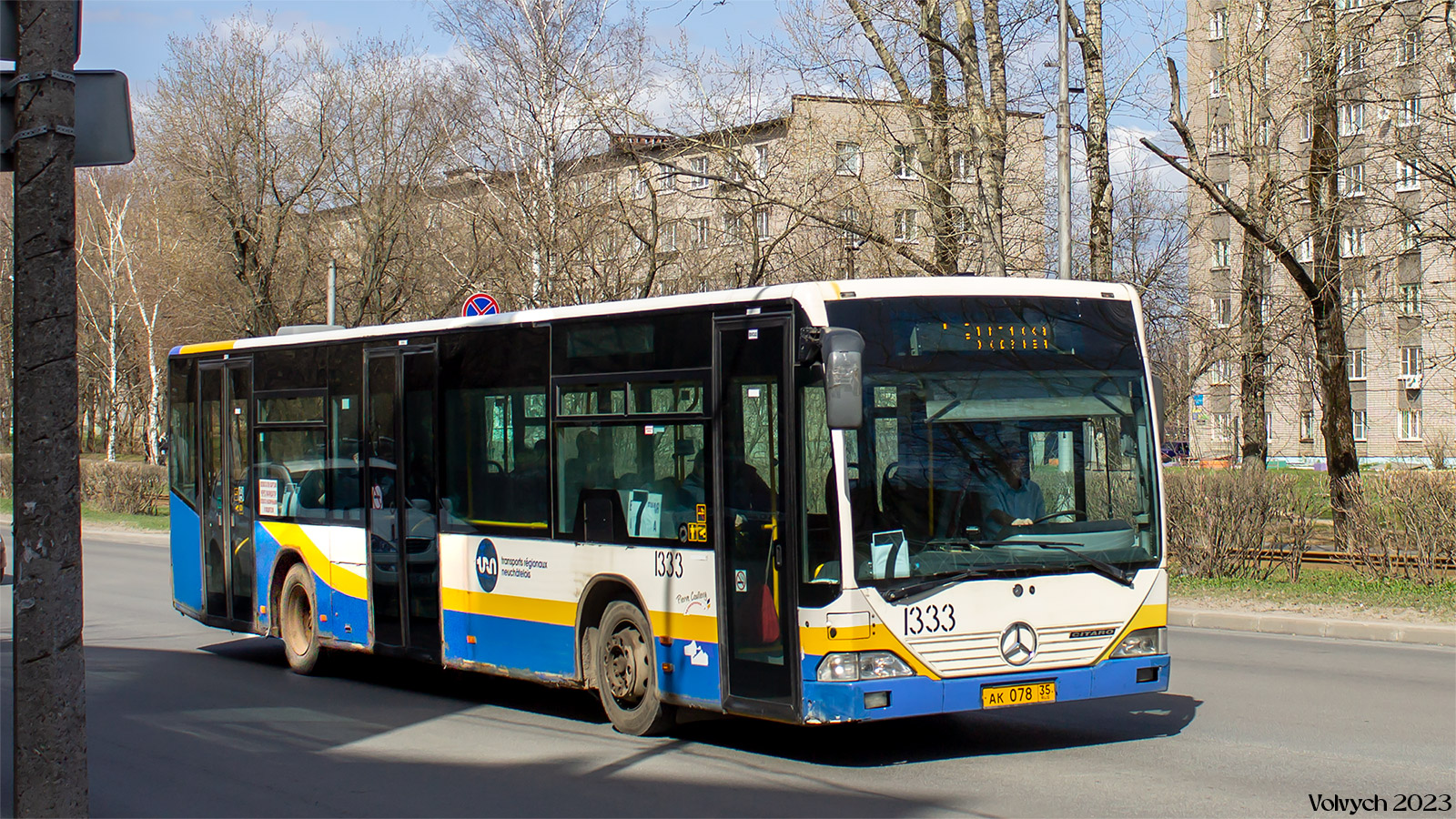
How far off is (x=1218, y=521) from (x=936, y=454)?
10709 millimetres

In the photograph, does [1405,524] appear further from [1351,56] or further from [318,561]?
[318,561]

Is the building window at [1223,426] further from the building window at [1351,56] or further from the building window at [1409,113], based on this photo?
the building window at [1351,56]

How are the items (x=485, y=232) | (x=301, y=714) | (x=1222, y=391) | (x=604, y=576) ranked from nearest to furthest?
(x=604, y=576), (x=301, y=714), (x=485, y=232), (x=1222, y=391)

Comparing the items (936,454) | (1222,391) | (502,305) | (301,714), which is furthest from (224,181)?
(1222,391)

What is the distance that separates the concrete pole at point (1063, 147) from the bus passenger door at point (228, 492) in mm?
10699

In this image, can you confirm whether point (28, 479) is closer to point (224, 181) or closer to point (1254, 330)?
point (1254, 330)

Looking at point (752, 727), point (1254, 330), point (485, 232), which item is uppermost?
point (485, 232)

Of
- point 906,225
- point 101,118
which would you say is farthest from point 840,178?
point 101,118

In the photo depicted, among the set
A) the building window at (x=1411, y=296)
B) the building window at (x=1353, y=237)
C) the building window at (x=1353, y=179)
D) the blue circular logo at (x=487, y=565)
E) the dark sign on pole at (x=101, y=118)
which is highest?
the building window at (x=1353, y=179)

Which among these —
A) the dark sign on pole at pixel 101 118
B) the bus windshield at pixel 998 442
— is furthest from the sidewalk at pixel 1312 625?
the dark sign on pole at pixel 101 118

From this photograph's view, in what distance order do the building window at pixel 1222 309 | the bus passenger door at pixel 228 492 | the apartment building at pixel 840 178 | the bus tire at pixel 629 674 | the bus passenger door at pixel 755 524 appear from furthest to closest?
the building window at pixel 1222 309 → the apartment building at pixel 840 178 → the bus passenger door at pixel 228 492 → the bus tire at pixel 629 674 → the bus passenger door at pixel 755 524

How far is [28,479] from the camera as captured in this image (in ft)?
19.1
